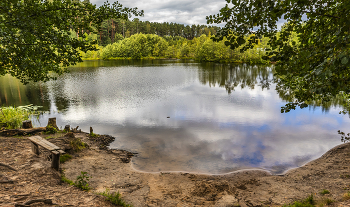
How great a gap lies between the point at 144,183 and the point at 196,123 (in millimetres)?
10749

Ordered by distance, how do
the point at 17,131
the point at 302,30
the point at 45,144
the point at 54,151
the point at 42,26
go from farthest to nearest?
the point at 17,131 < the point at 45,144 < the point at 54,151 < the point at 42,26 < the point at 302,30

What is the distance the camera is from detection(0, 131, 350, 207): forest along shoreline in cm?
689

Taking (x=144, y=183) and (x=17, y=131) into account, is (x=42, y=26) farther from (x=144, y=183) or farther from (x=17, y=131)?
(x=17, y=131)

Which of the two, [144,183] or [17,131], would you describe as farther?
[17,131]

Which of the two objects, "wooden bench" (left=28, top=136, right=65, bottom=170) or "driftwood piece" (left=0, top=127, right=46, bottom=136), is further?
"driftwood piece" (left=0, top=127, right=46, bottom=136)

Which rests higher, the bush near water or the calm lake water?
the bush near water

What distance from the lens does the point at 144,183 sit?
9.87 meters

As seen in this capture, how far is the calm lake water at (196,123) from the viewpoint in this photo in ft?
43.8

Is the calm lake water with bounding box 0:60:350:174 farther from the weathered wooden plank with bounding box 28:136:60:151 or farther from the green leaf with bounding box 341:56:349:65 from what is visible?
the green leaf with bounding box 341:56:349:65

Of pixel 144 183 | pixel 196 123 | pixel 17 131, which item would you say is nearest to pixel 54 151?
pixel 144 183

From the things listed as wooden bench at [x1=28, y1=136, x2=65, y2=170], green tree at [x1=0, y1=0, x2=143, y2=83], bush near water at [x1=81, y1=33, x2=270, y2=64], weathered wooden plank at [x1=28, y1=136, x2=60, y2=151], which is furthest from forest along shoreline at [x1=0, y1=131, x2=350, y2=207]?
bush near water at [x1=81, y1=33, x2=270, y2=64]

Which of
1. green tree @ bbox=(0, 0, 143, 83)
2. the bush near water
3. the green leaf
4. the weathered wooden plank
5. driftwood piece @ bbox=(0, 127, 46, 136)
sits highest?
the bush near water

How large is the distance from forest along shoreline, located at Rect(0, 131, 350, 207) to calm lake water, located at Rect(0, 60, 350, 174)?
133 cm

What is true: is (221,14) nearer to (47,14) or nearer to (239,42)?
(239,42)
